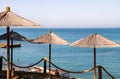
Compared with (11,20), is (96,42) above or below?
below

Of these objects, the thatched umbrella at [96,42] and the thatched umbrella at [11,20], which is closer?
the thatched umbrella at [11,20]

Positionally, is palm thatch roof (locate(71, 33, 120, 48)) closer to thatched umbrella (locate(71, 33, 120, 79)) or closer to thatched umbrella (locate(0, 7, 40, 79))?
thatched umbrella (locate(71, 33, 120, 79))

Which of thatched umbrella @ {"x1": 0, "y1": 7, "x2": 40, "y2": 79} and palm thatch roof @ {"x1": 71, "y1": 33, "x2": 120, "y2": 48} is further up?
thatched umbrella @ {"x1": 0, "y1": 7, "x2": 40, "y2": 79}

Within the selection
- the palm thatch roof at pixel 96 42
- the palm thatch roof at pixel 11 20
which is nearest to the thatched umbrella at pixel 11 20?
the palm thatch roof at pixel 11 20

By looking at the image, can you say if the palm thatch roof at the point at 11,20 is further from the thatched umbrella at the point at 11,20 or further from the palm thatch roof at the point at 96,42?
the palm thatch roof at the point at 96,42

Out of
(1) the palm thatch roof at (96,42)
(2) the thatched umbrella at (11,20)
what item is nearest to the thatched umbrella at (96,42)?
(1) the palm thatch roof at (96,42)

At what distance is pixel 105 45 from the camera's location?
13.4 metres

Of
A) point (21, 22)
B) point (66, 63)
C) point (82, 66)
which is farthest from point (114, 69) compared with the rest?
point (21, 22)

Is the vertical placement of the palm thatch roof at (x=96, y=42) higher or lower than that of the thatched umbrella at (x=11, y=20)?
lower

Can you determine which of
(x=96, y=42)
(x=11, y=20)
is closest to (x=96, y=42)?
(x=96, y=42)

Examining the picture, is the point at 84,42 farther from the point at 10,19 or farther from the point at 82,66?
the point at 82,66

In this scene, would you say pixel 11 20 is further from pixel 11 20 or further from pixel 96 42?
pixel 96 42

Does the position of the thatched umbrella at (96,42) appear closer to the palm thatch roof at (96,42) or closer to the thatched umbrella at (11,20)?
the palm thatch roof at (96,42)

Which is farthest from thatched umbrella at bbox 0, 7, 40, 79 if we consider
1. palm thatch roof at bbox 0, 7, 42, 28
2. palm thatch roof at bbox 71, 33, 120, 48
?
palm thatch roof at bbox 71, 33, 120, 48
